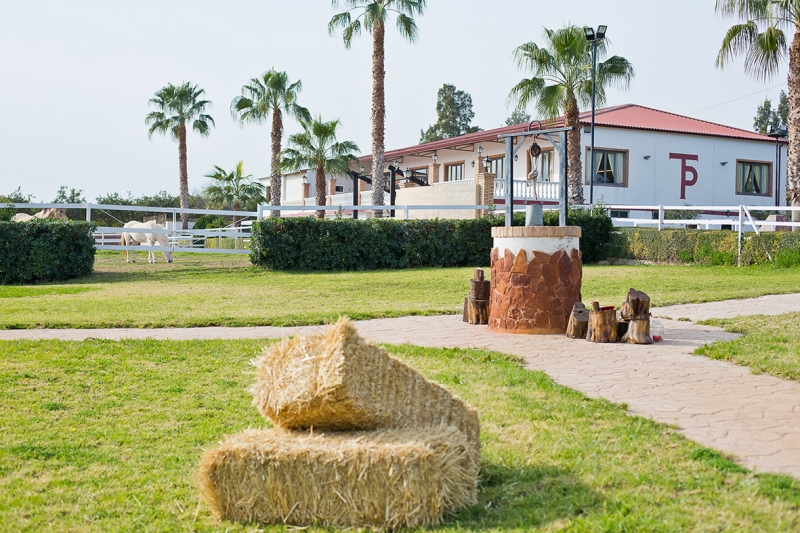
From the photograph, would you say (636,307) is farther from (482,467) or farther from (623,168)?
(623,168)

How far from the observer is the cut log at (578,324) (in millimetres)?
9164

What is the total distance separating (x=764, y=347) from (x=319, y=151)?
32.8 meters

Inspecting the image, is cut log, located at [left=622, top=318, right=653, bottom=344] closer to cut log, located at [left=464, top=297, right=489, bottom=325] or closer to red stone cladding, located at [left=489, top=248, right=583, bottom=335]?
red stone cladding, located at [left=489, top=248, right=583, bottom=335]

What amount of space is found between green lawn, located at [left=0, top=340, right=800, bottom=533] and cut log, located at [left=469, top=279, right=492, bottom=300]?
3.11m

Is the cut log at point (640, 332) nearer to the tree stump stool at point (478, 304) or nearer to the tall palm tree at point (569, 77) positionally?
the tree stump stool at point (478, 304)

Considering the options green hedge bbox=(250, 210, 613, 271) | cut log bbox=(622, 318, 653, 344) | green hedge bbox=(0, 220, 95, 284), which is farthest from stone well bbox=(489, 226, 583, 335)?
green hedge bbox=(0, 220, 95, 284)

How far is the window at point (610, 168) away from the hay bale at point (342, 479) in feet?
107

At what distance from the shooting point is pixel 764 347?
7.91m

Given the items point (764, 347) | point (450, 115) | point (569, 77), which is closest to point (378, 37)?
point (569, 77)

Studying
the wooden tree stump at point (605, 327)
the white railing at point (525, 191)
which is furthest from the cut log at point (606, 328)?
the white railing at point (525, 191)

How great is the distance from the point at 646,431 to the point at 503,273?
4.86 m

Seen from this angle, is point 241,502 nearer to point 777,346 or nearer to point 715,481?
point 715,481

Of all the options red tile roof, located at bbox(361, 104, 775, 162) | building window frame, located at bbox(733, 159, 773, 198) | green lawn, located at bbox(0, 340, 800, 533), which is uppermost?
red tile roof, located at bbox(361, 104, 775, 162)

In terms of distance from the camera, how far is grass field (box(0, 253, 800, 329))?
1109 centimetres
